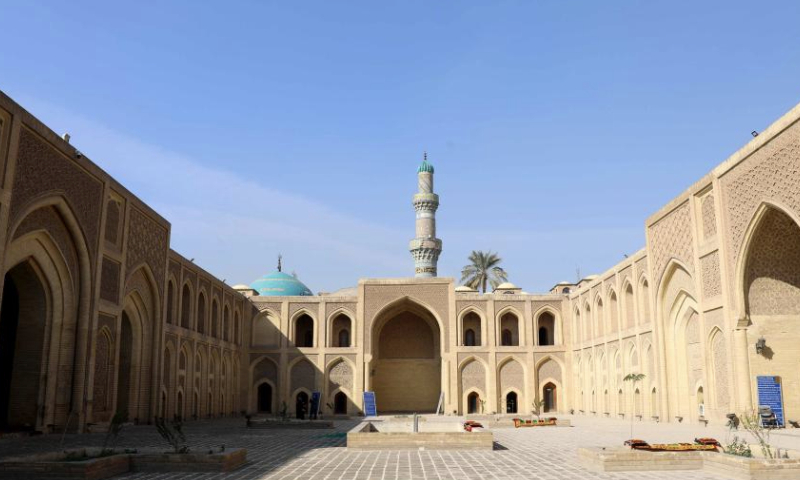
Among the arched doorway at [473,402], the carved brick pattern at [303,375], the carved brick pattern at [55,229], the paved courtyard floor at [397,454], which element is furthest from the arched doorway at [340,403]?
the carved brick pattern at [55,229]

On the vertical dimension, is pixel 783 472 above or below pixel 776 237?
below

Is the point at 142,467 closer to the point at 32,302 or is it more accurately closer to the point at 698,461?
the point at 698,461

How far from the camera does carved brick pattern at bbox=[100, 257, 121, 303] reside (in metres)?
19.1

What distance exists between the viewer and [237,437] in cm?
1748

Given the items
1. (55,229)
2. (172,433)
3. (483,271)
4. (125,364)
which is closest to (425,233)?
(483,271)

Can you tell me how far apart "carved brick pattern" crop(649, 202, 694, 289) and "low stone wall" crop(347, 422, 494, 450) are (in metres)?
9.91

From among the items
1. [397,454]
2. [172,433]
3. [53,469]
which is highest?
[172,433]

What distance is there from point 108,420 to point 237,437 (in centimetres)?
441

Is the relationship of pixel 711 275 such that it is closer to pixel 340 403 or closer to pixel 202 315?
pixel 202 315

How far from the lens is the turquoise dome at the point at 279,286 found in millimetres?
41594

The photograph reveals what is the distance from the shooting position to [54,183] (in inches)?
653

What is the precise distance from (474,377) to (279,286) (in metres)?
13.4

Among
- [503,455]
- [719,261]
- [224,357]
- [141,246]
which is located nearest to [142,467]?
[503,455]

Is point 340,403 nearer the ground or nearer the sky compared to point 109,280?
nearer the ground
